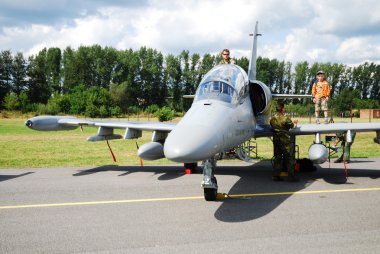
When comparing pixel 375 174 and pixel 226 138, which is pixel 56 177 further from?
pixel 375 174

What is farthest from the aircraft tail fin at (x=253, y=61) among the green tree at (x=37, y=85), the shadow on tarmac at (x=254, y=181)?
the green tree at (x=37, y=85)

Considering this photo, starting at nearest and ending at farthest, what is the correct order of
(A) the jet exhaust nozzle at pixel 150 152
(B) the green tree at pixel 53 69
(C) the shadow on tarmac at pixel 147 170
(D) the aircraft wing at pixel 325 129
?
1. (A) the jet exhaust nozzle at pixel 150 152
2. (D) the aircraft wing at pixel 325 129
3. (C) the shadow on tarmac at pixel 147 170
4. (B) the green tree at pixel 53 69

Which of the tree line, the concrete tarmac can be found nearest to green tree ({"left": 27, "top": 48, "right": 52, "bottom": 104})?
the tree line

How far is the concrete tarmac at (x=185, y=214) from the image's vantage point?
15.9ft

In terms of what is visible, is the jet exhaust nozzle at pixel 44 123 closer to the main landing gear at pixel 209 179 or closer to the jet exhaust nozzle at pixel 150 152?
the jet exhaust nozzle at pixel 150 152

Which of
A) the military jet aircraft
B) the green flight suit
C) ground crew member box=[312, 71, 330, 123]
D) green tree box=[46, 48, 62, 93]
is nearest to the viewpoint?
the military jet aircraft

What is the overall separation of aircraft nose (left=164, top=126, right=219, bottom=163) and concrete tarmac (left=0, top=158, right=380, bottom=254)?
1.13 metres

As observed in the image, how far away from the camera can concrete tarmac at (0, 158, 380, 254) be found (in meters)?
4.84

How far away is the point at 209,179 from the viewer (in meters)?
7.02

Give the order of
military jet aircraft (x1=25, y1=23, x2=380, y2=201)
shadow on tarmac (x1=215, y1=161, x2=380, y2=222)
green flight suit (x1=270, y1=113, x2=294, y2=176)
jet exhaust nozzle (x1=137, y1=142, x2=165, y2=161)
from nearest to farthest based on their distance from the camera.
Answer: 1. military jet aircraft (x1=25, y1=23, x2=380, y2=201)
2. shadow on tarmac (x1=215, y1=161, x2=380, y2=222)
3. green flight suit (x1=270, y1=113, x2=294, y2=176)
4. jet exhaust nozzle (x1=137, y1=142, x2=165, y2=161)

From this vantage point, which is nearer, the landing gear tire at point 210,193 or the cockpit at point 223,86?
the landing gear tire at point 210,193

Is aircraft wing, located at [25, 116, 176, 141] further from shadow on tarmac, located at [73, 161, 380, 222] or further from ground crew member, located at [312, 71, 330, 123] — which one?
ground crew member, located at [312, 71, 330, 123]

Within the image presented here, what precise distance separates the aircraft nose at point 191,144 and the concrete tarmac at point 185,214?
1.13 m

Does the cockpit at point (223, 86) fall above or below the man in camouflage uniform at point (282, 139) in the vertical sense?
above
